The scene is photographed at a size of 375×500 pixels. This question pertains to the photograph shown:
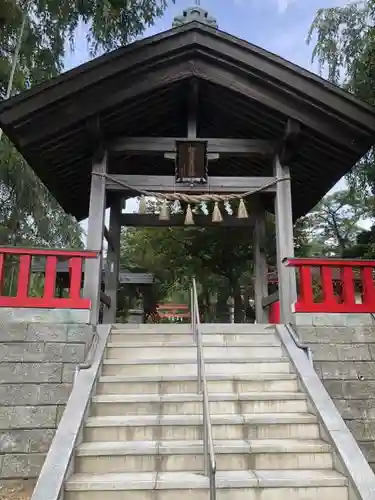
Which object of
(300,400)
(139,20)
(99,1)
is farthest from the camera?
(139,20)

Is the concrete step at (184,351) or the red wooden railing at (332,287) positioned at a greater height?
the red wooden railing at (332,287)

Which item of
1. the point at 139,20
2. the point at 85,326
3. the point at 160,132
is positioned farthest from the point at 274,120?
the point at 139,20

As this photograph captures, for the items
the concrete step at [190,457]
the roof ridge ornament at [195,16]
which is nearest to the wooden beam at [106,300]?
the concrete step at [190,457]

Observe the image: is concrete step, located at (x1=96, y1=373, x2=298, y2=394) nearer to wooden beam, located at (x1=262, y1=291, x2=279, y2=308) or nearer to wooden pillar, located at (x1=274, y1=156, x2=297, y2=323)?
wooden pillar, located at (x1=274, y1=156, x2=297, y2=323)

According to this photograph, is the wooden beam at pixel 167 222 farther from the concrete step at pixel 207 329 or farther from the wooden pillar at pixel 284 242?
the concrete step at pixel 207 329

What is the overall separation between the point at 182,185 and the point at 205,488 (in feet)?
12.7

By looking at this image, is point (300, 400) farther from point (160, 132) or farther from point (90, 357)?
point (160, 132)

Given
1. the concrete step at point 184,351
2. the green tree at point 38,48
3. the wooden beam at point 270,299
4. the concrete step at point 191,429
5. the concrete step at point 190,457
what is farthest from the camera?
the green tree at point 38,48

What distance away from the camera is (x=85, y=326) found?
4.61 m

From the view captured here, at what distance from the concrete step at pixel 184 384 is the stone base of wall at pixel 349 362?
64 centimetres

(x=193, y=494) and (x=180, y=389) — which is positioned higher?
(x=180, y=389)

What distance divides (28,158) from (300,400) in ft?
15.2

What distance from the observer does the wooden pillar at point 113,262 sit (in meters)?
6.72

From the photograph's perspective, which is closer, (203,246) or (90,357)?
(90,357)
